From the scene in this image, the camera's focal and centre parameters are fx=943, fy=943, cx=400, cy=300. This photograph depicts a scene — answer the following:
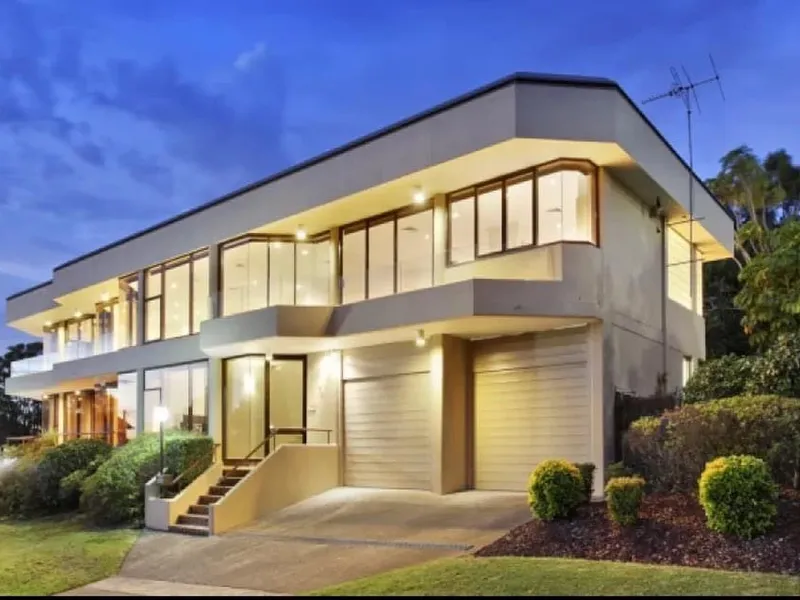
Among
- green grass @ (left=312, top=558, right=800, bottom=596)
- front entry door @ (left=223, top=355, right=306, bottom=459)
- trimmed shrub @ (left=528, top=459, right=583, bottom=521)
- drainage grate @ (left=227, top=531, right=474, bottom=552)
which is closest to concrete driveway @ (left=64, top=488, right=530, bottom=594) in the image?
drainage grate @ (left=227, top=531, right=474, bottom=552)

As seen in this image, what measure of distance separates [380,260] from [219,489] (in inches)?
238

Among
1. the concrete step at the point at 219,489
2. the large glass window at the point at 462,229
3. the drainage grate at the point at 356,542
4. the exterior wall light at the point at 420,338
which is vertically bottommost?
the drainage grate at the point at 356,542

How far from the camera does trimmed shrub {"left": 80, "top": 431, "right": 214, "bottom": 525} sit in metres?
20.1

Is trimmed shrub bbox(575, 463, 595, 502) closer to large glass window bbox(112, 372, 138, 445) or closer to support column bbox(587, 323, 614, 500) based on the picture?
support column bbox(587, 323, 614, 500)

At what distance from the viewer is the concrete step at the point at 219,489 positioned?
19.8m

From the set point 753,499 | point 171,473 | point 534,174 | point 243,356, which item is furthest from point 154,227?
point 753,499

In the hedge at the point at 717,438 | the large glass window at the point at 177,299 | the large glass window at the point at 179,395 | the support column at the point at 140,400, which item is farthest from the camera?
the support column at the point at 140,400

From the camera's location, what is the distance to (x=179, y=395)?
25.4 metres

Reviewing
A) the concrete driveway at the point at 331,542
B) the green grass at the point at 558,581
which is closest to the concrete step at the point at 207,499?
the concrete driveway at the point at 331,542

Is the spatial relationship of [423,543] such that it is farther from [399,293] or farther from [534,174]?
[534,174]

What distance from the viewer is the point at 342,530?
1653cm

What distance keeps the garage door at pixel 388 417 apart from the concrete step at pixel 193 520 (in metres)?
3.84

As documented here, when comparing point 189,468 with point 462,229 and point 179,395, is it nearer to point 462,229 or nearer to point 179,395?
point 179,395

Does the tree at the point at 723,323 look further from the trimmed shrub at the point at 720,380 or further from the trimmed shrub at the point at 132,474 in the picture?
the trimmed shrub at the point at 132,474
